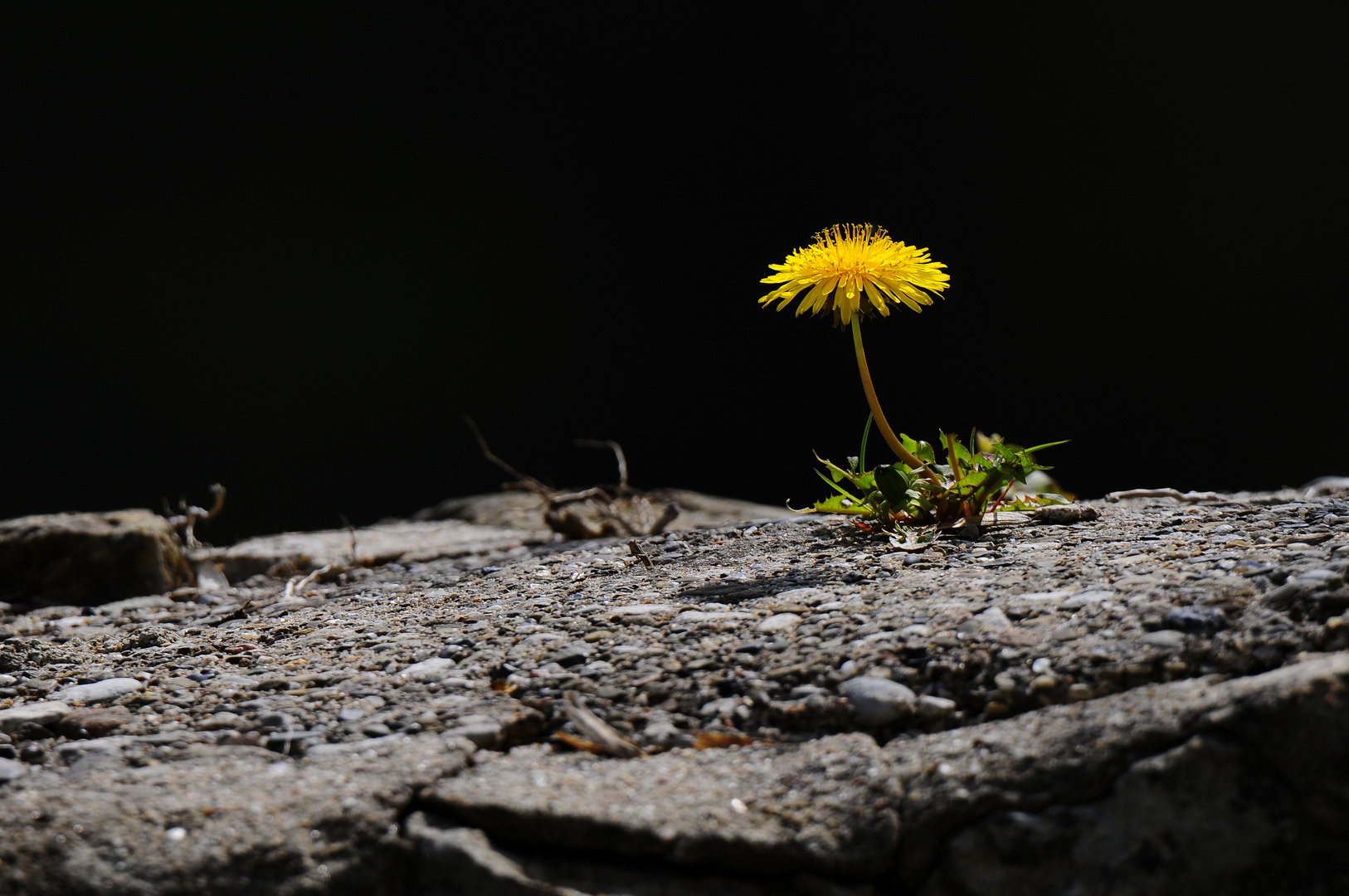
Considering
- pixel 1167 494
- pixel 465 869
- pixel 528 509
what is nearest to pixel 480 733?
pixel 465 869

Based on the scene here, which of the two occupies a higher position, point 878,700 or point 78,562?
point 78,562

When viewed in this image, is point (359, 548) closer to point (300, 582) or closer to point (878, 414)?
point (300, 582)

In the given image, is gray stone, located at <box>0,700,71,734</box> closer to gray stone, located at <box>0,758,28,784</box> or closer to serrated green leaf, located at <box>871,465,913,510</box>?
gray stone, located at <box>0,758,28,784</box>

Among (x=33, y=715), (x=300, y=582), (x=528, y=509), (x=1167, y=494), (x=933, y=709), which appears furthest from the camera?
(x=528, y=509)

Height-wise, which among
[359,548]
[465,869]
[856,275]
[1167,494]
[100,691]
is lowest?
[465,869]

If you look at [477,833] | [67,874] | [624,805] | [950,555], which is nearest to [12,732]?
[67,874]

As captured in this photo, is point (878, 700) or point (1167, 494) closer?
point (878, 700)

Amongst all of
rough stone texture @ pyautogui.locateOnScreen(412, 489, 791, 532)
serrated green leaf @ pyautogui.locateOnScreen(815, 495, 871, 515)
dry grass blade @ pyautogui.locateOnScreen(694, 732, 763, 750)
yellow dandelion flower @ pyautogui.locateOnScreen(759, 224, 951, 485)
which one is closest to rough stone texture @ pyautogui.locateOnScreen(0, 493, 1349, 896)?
dry grass blade @ pyautogui.locateOnScreen(694, 732, 763, 750)
